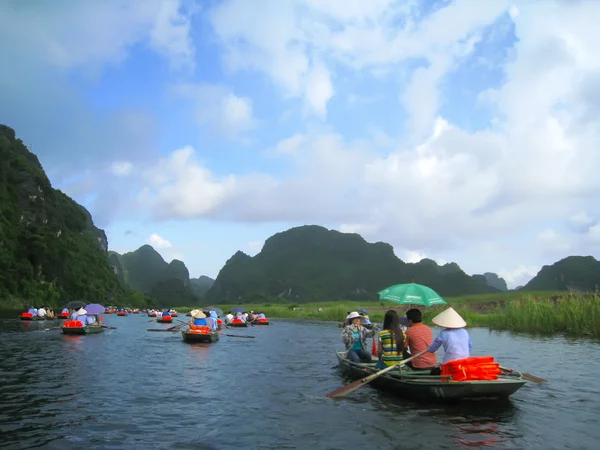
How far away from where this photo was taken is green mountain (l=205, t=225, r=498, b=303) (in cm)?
14688

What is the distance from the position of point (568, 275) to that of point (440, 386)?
95.2m

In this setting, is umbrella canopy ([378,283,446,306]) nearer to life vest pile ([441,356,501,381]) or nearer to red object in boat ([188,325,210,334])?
life vest pile ([441,356,501,381])

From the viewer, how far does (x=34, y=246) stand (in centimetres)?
7256

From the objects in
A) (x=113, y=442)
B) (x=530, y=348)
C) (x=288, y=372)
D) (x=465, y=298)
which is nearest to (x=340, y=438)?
(x=113, y=442)

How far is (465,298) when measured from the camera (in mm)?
51219

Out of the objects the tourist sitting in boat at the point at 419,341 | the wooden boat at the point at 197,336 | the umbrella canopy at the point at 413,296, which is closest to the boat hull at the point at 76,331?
the wooden boat at the point at 197,336

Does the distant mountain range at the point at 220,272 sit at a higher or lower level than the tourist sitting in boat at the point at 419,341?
higher

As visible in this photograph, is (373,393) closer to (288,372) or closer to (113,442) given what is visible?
(288,372)

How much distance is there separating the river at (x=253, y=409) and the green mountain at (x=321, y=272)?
120 m

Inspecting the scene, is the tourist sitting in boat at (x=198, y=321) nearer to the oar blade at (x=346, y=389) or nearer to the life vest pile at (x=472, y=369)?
the oar blade at (x=346, y=389)

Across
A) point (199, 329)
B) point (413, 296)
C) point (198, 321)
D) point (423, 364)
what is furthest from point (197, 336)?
point (423, 364)

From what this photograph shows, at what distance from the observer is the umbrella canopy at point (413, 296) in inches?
503

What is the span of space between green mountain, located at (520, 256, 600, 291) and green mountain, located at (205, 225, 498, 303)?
35.9m

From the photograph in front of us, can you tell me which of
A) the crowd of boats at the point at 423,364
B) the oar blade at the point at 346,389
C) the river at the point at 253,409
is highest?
the crowd of boats at the point at 423,364
